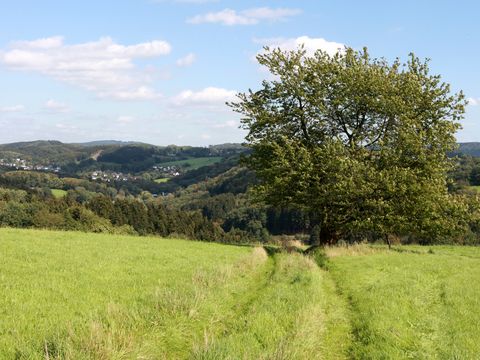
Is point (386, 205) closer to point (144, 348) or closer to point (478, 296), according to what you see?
point (478, 296)

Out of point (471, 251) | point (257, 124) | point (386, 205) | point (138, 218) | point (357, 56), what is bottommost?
point (138, 218)

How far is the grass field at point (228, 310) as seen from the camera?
9.84 metres

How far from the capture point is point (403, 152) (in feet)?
104

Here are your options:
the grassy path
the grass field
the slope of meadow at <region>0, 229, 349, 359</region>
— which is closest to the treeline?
the slope of meadow at <region>0, 229, 349, 359</region>

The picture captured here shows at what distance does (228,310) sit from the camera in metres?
14.0

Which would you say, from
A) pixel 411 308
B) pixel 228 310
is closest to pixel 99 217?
pixel 228 310

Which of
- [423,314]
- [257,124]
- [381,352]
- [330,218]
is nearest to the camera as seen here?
[381,352]

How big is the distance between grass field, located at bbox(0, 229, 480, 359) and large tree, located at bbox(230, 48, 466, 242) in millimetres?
8757

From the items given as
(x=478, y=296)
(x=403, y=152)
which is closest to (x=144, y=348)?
(x=478, y=296)

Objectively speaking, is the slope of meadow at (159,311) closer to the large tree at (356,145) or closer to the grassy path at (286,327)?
the grassy path at (286,327)

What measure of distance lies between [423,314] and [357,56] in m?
25.9

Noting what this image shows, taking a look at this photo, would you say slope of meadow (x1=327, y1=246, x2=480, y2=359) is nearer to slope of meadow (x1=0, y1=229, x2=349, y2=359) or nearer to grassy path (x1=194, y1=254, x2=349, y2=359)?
grassy path (x1=194, y1=254, x2=349, y2=359)

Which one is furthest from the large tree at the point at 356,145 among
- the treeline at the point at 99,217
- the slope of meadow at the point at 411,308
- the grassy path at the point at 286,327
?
the treeline at the point at 99,217

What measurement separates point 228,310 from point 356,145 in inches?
881
